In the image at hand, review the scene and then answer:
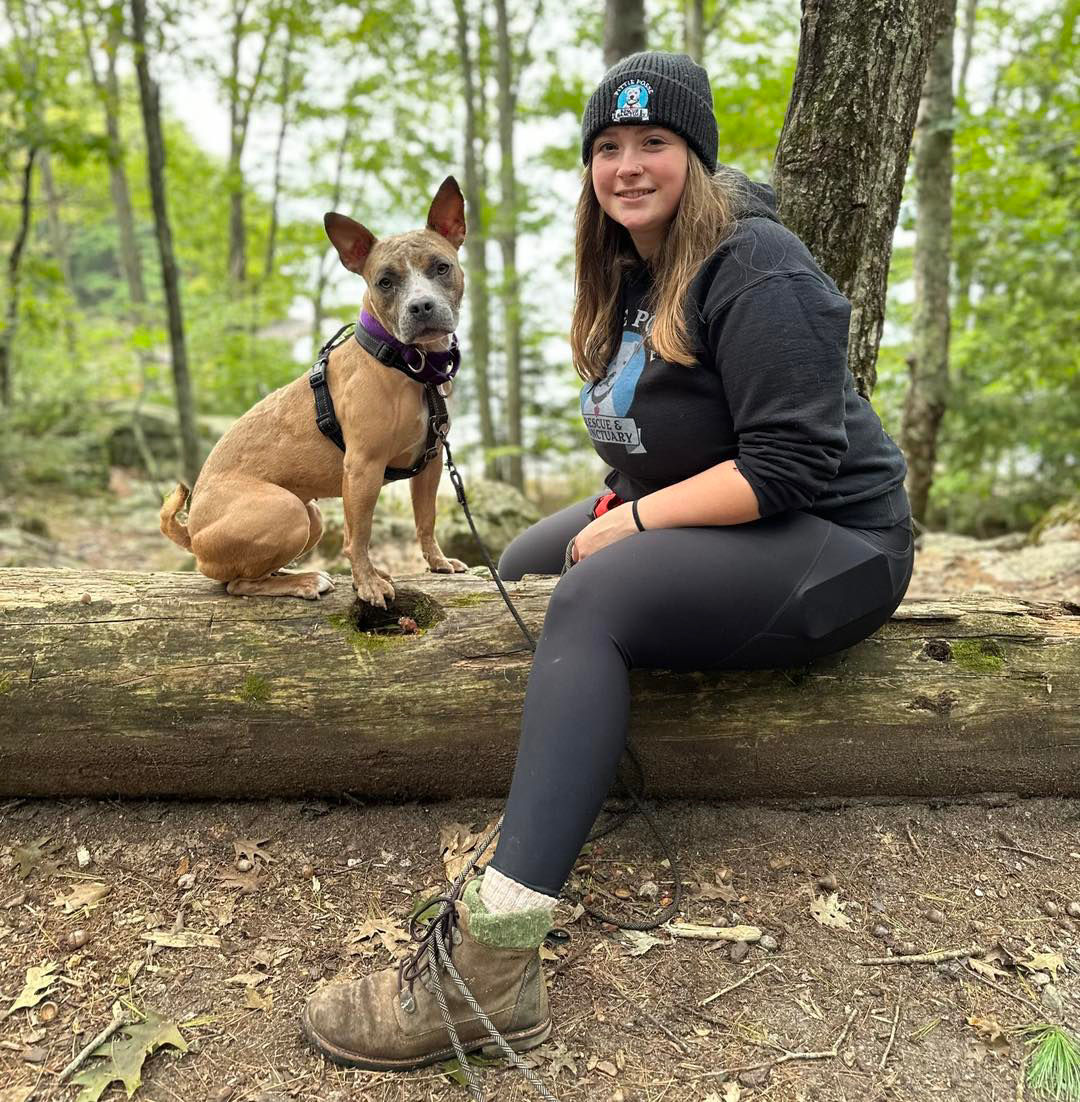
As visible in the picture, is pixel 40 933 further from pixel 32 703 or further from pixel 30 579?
pixel 30 579

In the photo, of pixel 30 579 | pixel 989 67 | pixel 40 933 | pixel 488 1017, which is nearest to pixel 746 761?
pixel 488 1017

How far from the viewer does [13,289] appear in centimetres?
949

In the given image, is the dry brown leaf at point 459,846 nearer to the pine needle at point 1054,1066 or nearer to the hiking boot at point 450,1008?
the hiking boot at point 450,1008

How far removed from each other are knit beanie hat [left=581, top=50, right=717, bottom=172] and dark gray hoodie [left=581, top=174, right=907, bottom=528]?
25 centimetres

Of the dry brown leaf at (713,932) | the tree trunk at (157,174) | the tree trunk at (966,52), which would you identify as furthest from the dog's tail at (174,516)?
the tree trunk at (966,52)

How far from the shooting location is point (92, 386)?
1292cm

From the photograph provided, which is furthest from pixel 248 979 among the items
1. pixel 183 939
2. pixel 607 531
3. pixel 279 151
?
pixel 279 151

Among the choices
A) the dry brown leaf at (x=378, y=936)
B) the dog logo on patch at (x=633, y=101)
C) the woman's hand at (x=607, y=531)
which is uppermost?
the dog logo on patch at (x=633, y=101)

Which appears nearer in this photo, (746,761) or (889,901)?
(889,901)

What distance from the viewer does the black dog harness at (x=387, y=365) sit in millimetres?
2910

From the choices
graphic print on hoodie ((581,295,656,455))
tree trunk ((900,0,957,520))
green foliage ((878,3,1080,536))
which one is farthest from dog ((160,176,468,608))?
tree trunk ((900,0,957,520))

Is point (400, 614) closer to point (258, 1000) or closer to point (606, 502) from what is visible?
point (606, 502)

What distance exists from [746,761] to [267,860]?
5.41ft

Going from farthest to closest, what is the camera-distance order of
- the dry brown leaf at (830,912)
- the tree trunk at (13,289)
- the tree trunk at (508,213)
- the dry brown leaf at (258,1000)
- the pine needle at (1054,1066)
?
the tree trunk at (508,213) → the tree trunk at (13,289) → the dry brown leaf at (830,912) → the dry brown leaf at (258,1000) → the pine needle at (1054,1066)
